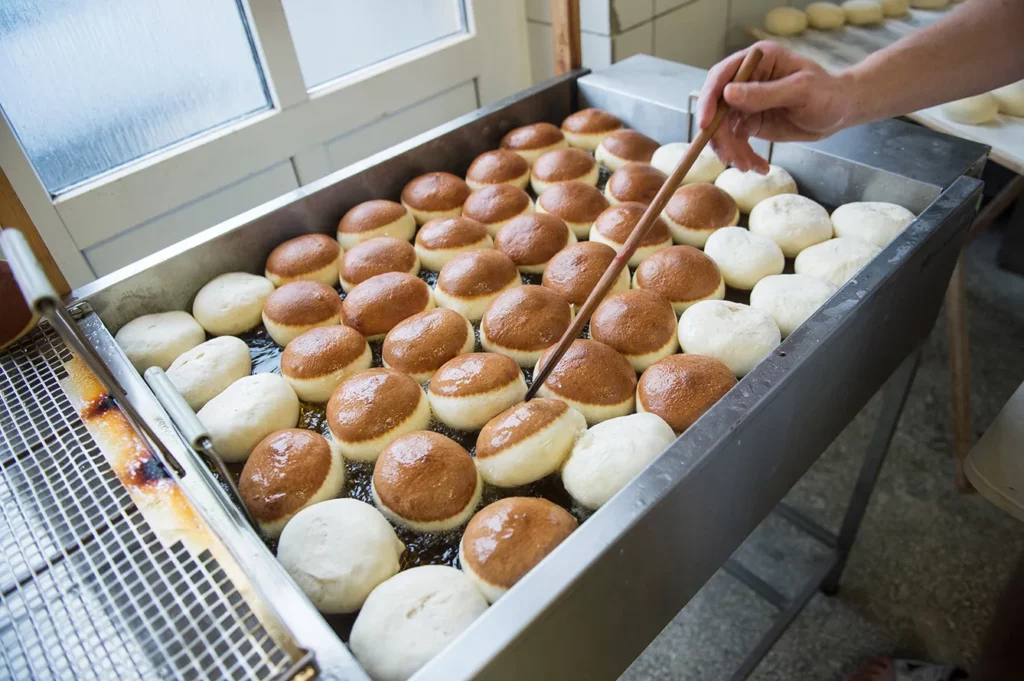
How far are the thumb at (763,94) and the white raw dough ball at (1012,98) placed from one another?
4.42ft

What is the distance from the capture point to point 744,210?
175 centimetres

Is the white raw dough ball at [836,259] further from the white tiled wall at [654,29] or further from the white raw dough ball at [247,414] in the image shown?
the white tiled wall at [654,29]

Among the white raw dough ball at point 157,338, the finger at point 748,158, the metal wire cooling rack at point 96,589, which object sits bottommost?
the white raw dough ball at point 157,338

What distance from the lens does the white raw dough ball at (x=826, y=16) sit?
2873 mm

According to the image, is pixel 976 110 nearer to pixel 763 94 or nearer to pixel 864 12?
pixel 864 12

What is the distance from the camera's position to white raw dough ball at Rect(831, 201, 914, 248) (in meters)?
1.51

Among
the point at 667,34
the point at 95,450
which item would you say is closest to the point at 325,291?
the point at 95,450

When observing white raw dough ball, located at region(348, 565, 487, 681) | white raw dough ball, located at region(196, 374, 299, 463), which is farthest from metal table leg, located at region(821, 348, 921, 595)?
white raw dough ball, located at region(196, 374, 299, 463)

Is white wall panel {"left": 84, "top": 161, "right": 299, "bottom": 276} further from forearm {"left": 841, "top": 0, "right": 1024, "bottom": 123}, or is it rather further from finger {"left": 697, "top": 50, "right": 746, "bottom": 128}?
forearm {"left": 841, "top": 0, "right": 1024, "bottom": 123}

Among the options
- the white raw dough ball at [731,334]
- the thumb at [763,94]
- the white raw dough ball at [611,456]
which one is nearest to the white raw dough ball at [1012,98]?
the thumb at [763,94]

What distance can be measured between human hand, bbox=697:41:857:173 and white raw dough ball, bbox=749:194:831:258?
205 millimetres

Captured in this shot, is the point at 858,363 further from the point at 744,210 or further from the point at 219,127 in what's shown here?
the point at 219,127

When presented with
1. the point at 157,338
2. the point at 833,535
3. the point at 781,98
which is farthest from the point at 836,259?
the point at 157,338

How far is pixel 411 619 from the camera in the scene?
94cm
